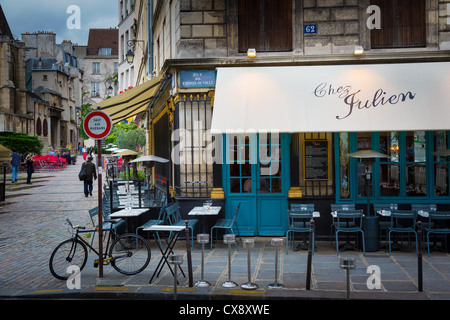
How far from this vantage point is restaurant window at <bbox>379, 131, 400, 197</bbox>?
10.4m

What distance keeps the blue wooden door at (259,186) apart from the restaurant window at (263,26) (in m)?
2.08

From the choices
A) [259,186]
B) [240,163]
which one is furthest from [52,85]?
[259,186]

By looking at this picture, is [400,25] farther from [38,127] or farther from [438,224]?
[38,127]

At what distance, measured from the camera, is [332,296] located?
252 inches

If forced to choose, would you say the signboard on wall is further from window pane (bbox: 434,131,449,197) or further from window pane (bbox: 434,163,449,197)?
window pane (bbox: 434,163,449,197)

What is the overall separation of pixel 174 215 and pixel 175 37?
434 centimetres

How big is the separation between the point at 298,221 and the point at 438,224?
2852 mm

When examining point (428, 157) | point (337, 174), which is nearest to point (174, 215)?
point (337, 174)

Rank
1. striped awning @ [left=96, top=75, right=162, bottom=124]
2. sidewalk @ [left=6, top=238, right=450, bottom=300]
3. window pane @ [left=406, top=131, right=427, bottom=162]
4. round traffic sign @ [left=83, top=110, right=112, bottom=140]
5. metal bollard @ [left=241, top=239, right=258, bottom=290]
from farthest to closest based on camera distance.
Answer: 1. striped awning @ [left=96, top=75, right=162, bottom=124]
2. window pane @ [left=406, top=131, right=427, bottom=162]
3. round traffic sign @ [left=83, top=110, right=112, bottom=140]
4. metal bollard @ [left=241, top=239, right=258, bottom=290]
5. sidewalk @ [left=6, top=238, right=450, bottom=300]

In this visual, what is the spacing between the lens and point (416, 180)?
34.0 feet

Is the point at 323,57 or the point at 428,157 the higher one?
the point at 323,57

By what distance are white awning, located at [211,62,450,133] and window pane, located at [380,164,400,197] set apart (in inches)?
56.8

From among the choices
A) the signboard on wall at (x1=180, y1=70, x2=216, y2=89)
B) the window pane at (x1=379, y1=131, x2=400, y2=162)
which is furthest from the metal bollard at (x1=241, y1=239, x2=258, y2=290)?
the window pane at (x1=379, y1=131, x2=400, y2=162)
